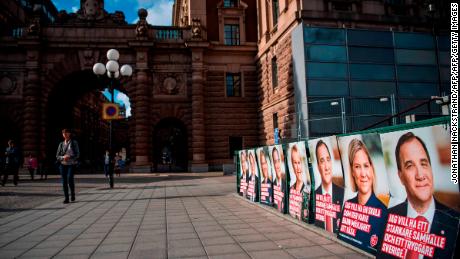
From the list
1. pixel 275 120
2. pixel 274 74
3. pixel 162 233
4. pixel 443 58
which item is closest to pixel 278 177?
pixel 162 233

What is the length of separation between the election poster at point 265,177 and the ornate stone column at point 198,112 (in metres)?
18.5

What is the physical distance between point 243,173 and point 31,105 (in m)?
22.6

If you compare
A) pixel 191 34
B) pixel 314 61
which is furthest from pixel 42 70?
pixel 314 61

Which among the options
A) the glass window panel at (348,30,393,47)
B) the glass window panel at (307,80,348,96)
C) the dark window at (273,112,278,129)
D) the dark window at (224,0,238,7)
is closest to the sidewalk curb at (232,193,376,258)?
the glass window panel at (307,80,348,96)

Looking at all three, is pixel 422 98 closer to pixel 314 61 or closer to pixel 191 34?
pixel 314 61

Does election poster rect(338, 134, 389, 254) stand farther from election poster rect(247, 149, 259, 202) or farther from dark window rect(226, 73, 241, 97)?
dark window rect(226, 73, 241, 97)

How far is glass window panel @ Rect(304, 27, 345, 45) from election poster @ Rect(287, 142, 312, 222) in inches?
551

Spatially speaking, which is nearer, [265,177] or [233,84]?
[265,177]

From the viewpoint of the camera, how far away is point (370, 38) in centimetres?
2034

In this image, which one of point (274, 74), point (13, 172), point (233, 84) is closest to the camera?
point (13, 172)

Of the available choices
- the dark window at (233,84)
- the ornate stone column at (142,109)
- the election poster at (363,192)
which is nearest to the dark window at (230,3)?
the dark window at (233,84)

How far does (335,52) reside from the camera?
65.2ft

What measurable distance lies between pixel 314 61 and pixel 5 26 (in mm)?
24822

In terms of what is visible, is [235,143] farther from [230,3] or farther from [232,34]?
[230,3]
